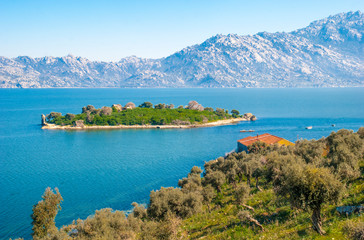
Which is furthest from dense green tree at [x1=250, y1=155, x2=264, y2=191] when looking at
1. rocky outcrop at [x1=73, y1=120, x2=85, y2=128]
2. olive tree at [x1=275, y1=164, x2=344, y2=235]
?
rocky outcrop at [x1=73, y1=120, x2=85, y2=128]

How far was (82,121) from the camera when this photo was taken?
123 m

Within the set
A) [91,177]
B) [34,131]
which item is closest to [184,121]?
[34,131]

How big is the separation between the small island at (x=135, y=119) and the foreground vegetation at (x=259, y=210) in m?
88.4

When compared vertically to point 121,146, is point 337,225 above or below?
above

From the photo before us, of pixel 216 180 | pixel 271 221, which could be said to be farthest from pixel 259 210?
pixel 216 180

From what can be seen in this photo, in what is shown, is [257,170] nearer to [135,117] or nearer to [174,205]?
[174,205]

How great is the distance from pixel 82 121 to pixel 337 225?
12210 centimetres

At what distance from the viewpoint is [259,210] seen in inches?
905

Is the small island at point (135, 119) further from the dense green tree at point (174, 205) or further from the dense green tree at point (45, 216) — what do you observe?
the dense green tree at point (174, 205)

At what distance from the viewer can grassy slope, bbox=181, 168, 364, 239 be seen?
16.3 metres

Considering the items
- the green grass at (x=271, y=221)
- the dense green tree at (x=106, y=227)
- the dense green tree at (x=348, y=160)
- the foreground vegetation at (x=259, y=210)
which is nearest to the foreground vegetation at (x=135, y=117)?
the foreground vegetation at (x=259, y=210)

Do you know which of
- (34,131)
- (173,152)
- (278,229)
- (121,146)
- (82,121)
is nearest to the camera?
(278,229)

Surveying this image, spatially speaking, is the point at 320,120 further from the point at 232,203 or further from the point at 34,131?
the point at 34,131

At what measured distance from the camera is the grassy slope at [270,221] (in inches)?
643
